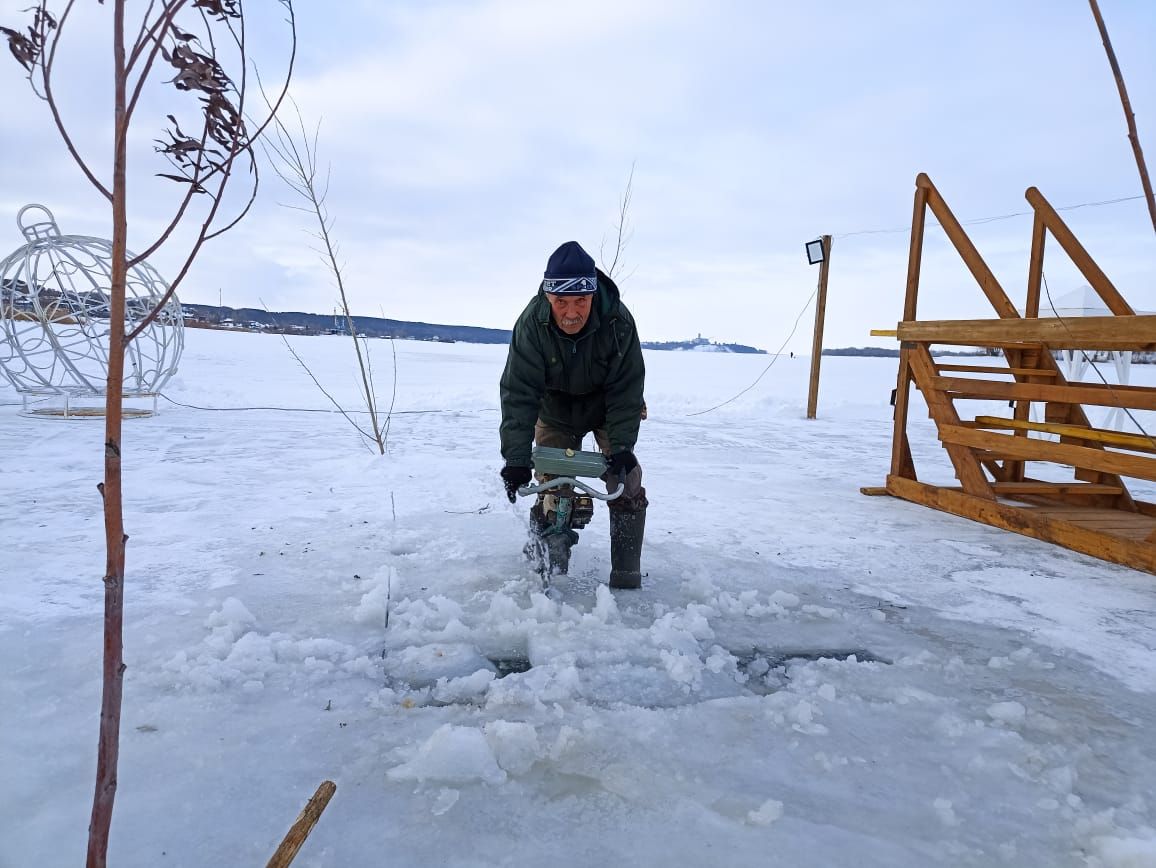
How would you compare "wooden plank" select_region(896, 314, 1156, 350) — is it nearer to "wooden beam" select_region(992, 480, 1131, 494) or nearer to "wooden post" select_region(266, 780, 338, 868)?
"wooden beam" select_region(992, 480, 1131, 494)

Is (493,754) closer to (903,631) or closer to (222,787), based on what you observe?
(222,787)

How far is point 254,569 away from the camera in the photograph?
3498 mm

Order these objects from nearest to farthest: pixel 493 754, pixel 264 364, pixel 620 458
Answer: pixel 493 754 → pixel 620 458 → pixel 264 364

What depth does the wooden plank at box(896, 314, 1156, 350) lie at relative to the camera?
418 centimetres

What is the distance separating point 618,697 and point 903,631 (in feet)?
4.42

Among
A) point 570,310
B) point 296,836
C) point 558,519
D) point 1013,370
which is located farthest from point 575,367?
point 1013,370

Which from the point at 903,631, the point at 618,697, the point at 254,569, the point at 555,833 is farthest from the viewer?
the point at 254,569

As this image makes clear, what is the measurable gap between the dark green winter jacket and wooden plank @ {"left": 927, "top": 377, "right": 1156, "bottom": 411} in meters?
2.79

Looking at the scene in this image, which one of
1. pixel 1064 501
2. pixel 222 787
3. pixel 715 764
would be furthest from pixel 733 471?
pixel 222 787

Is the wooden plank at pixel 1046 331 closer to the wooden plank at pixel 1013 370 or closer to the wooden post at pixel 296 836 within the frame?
the wooden plank at pixel 1013 370

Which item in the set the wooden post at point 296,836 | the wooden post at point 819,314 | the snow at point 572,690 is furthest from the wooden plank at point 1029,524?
the wooden post at point 819,314

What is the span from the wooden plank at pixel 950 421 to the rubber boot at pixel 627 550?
2941 millimetres

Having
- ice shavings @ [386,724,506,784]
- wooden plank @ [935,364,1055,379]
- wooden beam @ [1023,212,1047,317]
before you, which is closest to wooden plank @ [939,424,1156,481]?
wooden plank @ [935,364,1055,379]

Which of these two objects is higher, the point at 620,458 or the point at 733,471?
the point at 620,458
